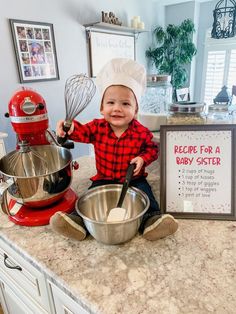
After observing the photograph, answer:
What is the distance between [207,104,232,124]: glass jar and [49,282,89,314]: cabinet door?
60cm

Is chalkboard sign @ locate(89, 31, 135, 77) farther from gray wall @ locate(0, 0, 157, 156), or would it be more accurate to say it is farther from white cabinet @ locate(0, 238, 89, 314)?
white cabinet @ locate(0, 238, 89, 314)

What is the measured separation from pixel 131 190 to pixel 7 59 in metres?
1.74

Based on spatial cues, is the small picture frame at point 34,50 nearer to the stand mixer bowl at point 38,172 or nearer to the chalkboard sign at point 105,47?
the chalkboard sign at point 105,47

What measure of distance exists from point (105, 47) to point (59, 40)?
622 millimetres

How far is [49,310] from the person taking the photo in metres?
0.58

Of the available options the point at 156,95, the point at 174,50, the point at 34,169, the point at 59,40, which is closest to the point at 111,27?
the point at 59,40

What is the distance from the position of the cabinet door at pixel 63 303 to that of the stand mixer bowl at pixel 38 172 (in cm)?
21

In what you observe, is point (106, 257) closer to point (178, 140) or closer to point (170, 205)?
point (170, 205)

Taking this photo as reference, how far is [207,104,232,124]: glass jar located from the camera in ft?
2.42

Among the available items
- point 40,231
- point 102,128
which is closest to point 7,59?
point 102,128

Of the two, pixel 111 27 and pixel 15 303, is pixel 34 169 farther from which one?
pixel 111 27

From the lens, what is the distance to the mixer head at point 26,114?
26.6 inches

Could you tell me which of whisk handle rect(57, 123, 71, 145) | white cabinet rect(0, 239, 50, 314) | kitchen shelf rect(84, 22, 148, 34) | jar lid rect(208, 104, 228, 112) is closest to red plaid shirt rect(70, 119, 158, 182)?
whisk handle rect(57, 123, 71, 145)

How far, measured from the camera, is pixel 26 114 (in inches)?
26.6
